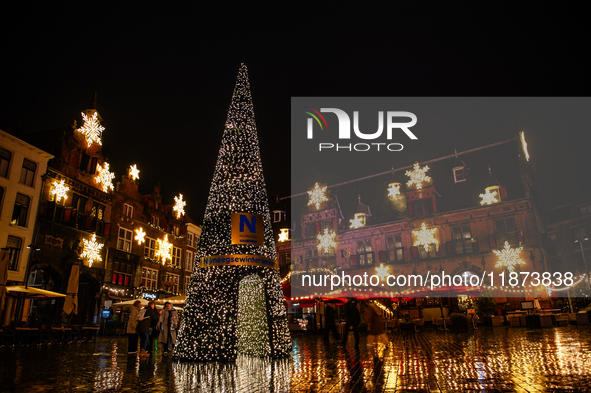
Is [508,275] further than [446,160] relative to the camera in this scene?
No

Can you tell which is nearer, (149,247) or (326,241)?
(149,247)

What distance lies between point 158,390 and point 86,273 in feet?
77.1

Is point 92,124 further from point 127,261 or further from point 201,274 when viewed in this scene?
point 201,274

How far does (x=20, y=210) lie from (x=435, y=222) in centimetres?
3346

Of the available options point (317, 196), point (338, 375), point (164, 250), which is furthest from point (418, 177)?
point (338, 375)

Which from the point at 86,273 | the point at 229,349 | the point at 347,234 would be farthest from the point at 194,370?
the point at 347,234

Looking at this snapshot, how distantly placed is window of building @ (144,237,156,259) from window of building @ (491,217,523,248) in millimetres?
29506

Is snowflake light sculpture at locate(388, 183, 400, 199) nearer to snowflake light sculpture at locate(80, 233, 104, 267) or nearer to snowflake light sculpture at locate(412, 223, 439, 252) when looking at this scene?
snowflake light sculpture at locate(412, 223, 439, 252)

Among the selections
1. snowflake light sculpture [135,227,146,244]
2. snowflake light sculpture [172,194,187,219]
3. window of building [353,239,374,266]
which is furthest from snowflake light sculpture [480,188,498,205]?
snowflake light sculpture [135,227,146,244]

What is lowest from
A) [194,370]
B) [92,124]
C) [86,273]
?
[194,370]

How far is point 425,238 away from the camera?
3900 centimetres

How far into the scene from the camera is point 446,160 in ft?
137

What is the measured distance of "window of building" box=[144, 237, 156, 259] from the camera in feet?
108

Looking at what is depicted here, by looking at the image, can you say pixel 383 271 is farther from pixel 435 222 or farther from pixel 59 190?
pixel 59 190
